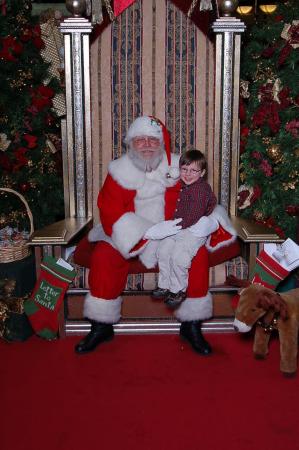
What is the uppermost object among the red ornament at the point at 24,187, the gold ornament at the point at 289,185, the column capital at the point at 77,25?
the column capital at the point at 77,25

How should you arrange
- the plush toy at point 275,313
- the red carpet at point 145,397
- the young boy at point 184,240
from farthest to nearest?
the young boy at point 184,240
the plush toy at point 275,313
the red carpet at point 145,397

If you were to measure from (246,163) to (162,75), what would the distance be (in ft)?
2.82

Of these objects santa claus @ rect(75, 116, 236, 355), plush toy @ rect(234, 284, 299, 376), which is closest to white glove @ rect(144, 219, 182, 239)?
santa claus @ rect(75, 116, 236, 355)

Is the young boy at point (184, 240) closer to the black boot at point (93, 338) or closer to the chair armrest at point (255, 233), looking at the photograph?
the chair armrest at point (255, 233)

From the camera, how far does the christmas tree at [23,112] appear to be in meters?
3.94

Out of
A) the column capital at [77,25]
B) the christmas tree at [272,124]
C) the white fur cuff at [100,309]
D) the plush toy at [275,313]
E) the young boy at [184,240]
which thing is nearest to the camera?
the plush toy at [275,313]

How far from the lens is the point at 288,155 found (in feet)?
12.3

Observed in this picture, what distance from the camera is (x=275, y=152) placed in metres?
3.79

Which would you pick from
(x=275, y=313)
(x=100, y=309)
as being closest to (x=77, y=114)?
(x=100, y=309)

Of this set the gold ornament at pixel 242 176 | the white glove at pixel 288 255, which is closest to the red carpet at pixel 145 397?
the white glove at pixel 288 255

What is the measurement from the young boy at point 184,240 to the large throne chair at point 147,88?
0.55m

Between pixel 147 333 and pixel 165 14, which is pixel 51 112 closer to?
pixel 165 14

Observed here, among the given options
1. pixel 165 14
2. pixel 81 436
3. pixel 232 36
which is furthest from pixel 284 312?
pixel 165 14

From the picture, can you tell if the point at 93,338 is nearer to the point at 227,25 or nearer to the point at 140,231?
the point at 140,231
